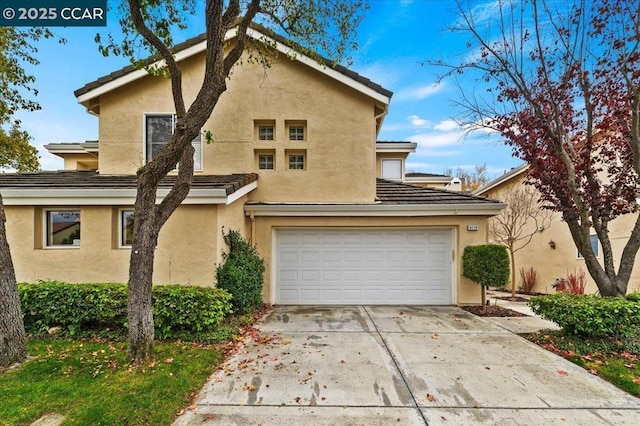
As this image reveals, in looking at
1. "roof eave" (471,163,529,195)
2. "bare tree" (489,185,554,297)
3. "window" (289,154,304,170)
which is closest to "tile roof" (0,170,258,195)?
"window" (289,154,304,170)

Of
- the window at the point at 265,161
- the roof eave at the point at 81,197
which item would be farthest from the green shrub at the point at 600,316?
the window at the point at 265,161

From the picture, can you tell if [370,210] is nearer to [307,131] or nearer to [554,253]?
[307,131]

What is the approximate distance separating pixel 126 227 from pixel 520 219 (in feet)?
49.9

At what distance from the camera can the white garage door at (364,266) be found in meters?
9.17

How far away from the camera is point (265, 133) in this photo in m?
9.62

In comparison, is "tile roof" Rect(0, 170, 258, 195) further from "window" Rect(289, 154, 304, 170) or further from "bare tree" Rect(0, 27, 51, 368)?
"bare tree" Rect(0, 27, 51, 368)

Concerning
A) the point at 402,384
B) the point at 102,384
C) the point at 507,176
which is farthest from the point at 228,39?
the point at 507,176

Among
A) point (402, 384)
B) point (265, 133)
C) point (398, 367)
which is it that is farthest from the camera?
point (265, 133)

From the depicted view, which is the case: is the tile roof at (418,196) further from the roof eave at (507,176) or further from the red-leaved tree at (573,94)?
the roof eave at (507,176)

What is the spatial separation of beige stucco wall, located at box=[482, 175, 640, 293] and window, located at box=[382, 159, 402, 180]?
4772mm

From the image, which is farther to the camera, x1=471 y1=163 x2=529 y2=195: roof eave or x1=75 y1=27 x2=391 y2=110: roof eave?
x1=471 y1=163 x2=529 y2=195: roof eave

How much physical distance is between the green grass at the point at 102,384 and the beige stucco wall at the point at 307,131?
538 cm

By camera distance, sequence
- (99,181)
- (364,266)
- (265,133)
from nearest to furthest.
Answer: (99,181) < (364,266) < (265,133)

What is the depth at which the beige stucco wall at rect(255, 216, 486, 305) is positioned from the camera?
9.01m
